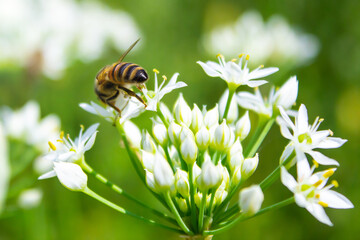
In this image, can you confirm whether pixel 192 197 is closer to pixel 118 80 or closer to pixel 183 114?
pixel 183 114

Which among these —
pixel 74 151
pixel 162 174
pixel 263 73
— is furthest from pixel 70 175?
pixel 263 73

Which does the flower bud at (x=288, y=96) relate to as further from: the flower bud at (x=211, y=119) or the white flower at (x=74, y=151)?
the white flower at (x=74, y=151)

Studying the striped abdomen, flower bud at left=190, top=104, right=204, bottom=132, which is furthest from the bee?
flower bud at left=190, top=104, right=204, bottom=132

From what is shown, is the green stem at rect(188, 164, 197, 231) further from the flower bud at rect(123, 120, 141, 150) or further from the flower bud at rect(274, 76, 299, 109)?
the flower bud at rect(274, 76, 299, 109)

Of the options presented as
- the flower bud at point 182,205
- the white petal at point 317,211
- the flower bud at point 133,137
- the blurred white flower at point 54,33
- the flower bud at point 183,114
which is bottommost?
the blurred white flower at point 54,33

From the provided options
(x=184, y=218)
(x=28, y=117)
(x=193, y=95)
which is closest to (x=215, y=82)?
(x=193, y=95)

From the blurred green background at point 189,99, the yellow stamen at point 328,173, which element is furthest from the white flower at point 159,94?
the blurred green background at point 189,99
